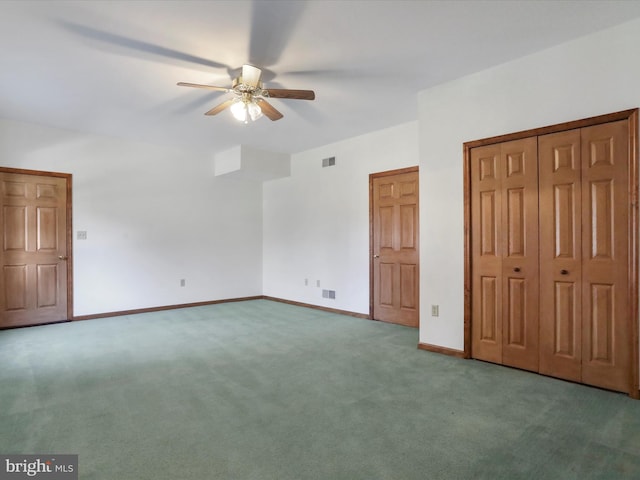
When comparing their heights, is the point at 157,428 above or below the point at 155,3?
below

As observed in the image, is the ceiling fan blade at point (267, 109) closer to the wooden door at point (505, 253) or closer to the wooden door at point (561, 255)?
the wooden door at point (505, 253)

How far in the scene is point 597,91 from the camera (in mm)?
2807

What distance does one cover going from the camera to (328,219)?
6090 mm

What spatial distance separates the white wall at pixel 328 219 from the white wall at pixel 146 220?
558 millimetres

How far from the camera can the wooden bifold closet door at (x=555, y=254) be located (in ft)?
8.95

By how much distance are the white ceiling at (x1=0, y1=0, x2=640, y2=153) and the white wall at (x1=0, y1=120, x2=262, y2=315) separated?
903 mm

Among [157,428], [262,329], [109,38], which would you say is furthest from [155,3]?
[262,329]

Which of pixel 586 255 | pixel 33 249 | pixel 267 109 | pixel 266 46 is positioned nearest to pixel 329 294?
pixel 267 109

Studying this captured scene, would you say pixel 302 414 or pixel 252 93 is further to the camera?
pixel 252 93

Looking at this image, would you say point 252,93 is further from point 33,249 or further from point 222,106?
point 33,249

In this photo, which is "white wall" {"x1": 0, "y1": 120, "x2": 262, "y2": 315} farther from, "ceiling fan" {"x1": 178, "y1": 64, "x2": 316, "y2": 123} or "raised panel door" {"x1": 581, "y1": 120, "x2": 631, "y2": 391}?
"raised panel door" {"x1": 581, "y1": 120, "x2": 631, "y2": 391}

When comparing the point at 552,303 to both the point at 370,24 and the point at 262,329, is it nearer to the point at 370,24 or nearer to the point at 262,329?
the point at 370,24

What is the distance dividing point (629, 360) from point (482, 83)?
2625mm

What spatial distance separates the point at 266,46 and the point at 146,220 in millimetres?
4079
